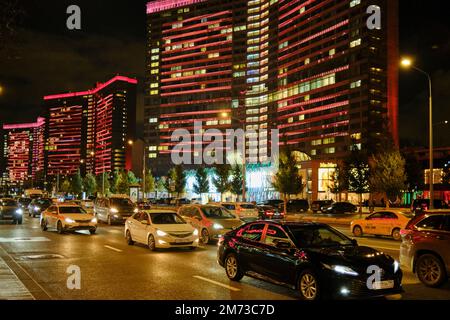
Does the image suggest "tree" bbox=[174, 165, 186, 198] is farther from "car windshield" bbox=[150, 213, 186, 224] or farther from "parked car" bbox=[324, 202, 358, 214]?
"car windshield" bbox=[150, 213, 186, 224]

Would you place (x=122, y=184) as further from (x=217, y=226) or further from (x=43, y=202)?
(x=217, y=226)

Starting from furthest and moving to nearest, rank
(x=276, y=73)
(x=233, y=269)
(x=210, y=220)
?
(x=276, y=73) < (x=210, y=220) < (x=233, y=269)

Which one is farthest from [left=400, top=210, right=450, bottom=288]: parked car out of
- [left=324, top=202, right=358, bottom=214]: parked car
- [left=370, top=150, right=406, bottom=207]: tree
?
[left=324, top=202, right=358, bottom=214]: parked car

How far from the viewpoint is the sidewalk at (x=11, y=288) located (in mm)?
8906

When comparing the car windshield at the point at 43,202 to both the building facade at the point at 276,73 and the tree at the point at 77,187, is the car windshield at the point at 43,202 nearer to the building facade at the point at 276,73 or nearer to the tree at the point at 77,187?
the building facade at the point at 276,73

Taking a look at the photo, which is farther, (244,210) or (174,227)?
(244,210)

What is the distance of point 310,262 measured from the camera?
880 cm

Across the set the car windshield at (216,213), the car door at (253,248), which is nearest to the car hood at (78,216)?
the car windshield at (216,213)

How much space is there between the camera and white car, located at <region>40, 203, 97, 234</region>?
23.5m

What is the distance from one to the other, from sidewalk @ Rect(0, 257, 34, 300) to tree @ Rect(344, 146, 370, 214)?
150 ft

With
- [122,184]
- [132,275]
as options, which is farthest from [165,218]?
[122,184]

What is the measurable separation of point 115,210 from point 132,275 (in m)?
19.4
